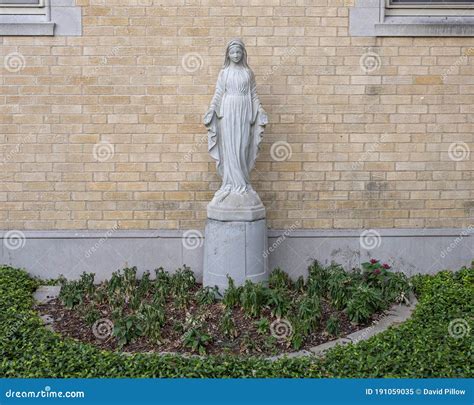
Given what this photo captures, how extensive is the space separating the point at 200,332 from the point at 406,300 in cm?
266

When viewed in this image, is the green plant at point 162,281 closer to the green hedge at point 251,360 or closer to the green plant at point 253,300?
the green plant at point 253,300

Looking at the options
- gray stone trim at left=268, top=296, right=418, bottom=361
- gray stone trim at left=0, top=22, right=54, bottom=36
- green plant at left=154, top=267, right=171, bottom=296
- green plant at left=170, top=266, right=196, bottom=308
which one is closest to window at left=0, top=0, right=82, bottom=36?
gray stone trim at left=0, top=22, right=54, bottom=36

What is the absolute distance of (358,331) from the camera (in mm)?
6715

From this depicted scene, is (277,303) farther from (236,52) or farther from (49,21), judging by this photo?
(49,21)

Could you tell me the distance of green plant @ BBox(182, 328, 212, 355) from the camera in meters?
6.10

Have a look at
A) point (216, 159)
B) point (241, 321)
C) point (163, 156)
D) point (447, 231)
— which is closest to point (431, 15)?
point (447, 231)

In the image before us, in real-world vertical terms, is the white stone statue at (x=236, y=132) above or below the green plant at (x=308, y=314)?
above

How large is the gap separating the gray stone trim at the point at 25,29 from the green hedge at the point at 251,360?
145 inches

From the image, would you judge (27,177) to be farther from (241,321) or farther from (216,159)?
(241,321)

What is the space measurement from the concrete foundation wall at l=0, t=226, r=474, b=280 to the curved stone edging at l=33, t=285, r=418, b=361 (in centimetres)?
47

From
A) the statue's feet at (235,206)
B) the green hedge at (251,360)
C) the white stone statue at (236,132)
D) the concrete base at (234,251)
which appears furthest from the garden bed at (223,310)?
the white stone statue at (236,132)

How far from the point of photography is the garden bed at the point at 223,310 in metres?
6.36

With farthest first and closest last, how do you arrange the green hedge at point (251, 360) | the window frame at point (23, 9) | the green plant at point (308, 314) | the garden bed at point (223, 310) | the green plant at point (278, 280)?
the window frame at point (23, 9)
the green plant at point (278, 280)
the green plant at point (308, 314)
the garden bed at point (223, 310)
the green hedge at point (251, 360)

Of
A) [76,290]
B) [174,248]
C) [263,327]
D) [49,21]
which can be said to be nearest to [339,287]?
[263,327]
